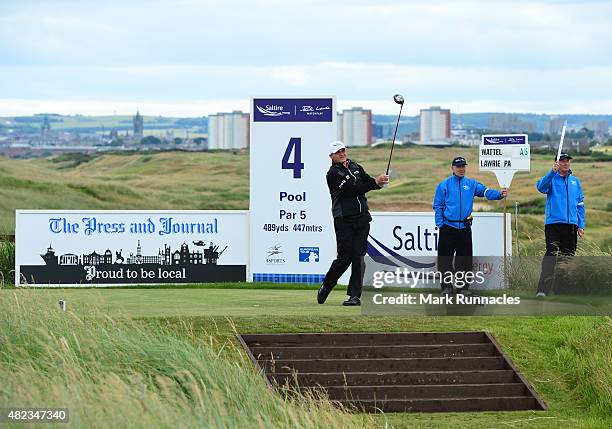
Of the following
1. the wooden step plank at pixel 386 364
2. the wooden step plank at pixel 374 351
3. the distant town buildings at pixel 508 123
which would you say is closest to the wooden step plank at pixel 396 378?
the wooden step plank at pixel 386 364

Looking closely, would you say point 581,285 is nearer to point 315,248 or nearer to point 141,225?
point 315,248

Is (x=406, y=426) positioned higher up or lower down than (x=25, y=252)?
→ lower down

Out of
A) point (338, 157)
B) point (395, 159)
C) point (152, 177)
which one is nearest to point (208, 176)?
point (152, 177)

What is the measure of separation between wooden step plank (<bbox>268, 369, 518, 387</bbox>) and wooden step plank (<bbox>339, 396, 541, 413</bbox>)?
399 millimetres

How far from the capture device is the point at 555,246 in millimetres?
17109

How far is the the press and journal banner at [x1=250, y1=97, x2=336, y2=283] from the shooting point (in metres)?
21.1

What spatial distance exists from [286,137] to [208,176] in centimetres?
7864

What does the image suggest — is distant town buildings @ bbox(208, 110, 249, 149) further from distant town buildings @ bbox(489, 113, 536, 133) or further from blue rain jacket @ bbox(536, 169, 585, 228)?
blue rain jacket @ bbox(536, 169, 585, 228)

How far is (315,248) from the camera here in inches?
835

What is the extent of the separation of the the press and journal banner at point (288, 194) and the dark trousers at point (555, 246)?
15.3 feet

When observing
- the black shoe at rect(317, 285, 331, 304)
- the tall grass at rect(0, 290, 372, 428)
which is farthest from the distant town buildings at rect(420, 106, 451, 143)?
the tall grass at rect(0, 290, 372, 428)

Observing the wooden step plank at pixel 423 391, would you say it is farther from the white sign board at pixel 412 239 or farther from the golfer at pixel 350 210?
the white sign board at pixel 412 239

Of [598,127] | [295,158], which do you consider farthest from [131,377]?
→ [598,127]

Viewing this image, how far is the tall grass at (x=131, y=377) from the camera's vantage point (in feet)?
32.9
